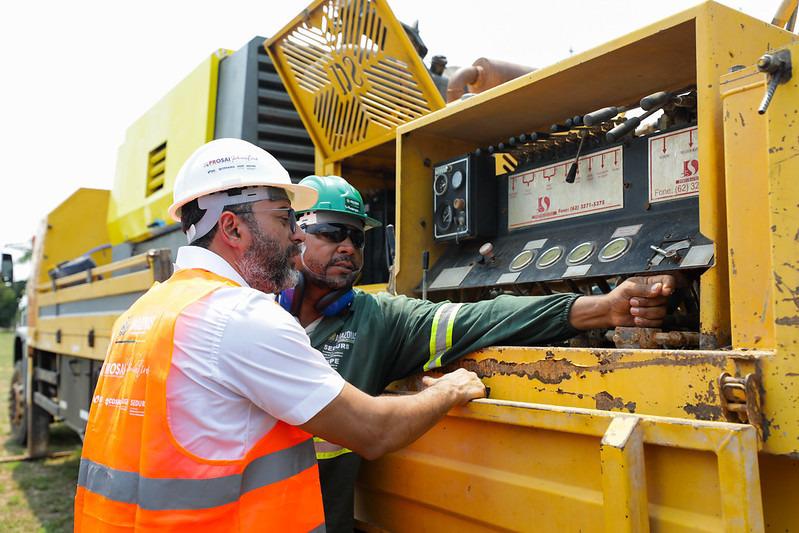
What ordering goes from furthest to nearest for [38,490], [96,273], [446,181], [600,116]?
1. [38,490]
2. [96,273]
3. [446,181]
4. [600,116]

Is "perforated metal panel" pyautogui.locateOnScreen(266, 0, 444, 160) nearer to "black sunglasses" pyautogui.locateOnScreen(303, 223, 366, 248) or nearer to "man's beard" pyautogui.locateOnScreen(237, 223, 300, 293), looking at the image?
"black sunglasses" pyautogui.locateOnScreen(303, 223, 366, 248)

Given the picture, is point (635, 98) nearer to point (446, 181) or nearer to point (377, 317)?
point (446, 181)

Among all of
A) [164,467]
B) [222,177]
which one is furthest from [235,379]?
[222,177]

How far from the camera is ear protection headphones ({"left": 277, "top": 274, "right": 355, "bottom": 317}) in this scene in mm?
2279

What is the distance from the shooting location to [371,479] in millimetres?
2182

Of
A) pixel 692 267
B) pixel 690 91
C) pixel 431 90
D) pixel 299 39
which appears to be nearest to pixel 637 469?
pixel 692 267

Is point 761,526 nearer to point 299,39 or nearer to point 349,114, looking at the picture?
point 349,114

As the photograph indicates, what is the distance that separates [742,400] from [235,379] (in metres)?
1.02

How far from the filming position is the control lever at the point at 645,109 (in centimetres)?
180

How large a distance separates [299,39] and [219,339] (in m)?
2.15

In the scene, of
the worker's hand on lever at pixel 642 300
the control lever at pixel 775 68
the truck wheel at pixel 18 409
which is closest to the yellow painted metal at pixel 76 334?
A: the truck wheel at pixel 18 409

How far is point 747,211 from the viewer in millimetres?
1452

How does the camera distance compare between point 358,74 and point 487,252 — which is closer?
point 487,252

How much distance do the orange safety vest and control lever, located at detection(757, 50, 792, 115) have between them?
3.96 feet
